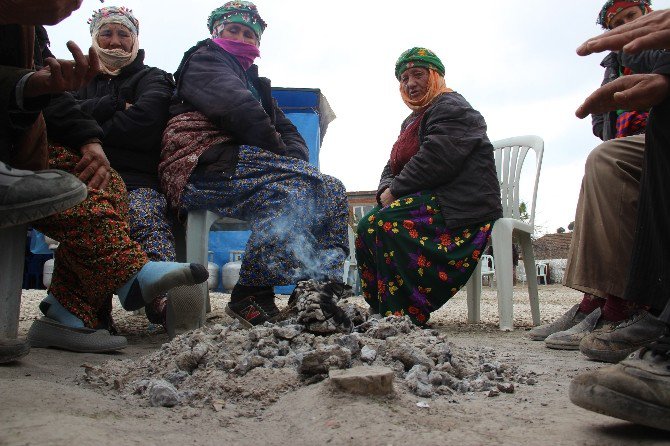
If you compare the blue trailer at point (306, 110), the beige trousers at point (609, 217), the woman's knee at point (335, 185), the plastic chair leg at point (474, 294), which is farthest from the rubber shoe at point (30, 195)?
the blue trailer at point (306, 110)

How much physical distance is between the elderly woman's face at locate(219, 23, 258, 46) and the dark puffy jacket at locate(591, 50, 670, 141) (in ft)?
6.79

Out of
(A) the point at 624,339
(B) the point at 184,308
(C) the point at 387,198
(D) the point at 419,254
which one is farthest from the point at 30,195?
(C) the point at 387,198

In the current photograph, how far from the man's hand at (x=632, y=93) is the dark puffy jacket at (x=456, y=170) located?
180cm

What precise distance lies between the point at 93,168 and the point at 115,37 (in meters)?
1.48

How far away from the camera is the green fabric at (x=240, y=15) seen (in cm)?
360

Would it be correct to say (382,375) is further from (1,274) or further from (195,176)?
(195,176)

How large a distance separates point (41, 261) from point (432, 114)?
6588 millimetres

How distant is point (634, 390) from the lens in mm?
1229

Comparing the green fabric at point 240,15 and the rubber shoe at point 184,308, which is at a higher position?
the green fabric at point 240,15

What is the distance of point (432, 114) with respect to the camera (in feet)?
12.1

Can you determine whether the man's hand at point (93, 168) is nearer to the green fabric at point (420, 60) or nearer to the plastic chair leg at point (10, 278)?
the plastic chair leg at point (10, 278)

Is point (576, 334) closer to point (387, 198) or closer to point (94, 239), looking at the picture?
point (387, 198)

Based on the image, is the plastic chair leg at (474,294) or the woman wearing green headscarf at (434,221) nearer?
the woman wearing green headscarf at (434,221)

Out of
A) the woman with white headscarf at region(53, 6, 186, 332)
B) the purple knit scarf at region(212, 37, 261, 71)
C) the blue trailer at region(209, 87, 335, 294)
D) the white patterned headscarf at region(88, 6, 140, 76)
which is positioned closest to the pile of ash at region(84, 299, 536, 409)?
the woman with white headscarf at region(53, 6, 186, 332)
